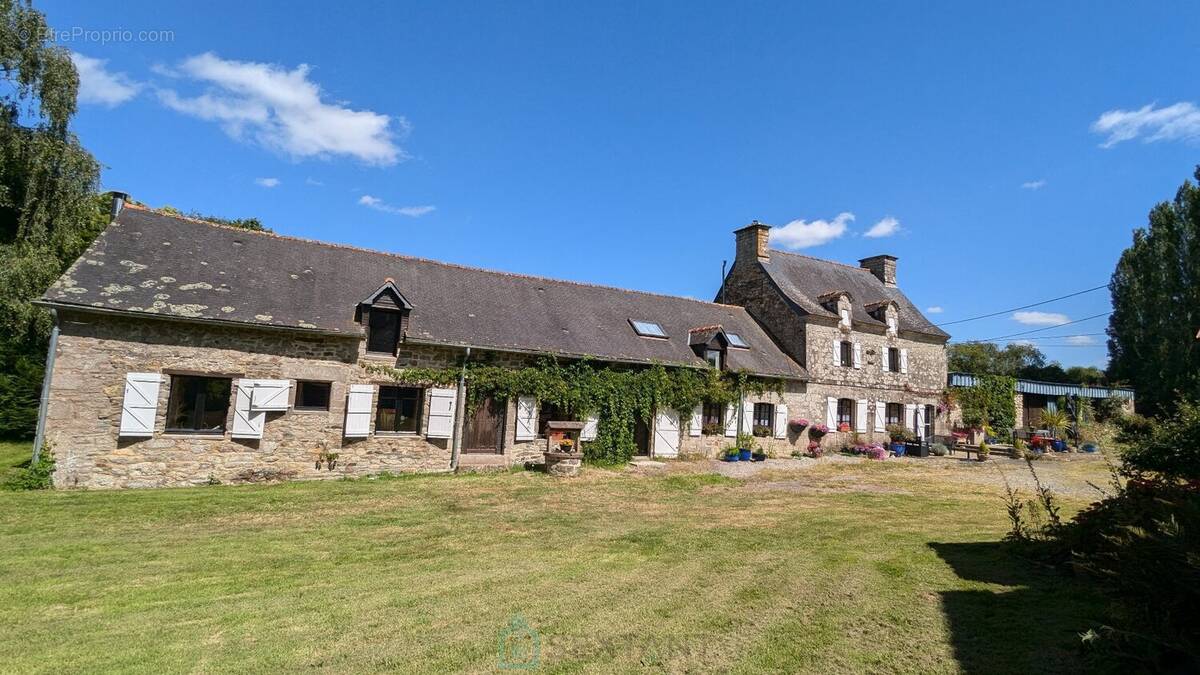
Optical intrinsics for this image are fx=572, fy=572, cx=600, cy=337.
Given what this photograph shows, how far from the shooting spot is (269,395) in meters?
11.8

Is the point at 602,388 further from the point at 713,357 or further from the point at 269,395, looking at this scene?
the point at 269,395

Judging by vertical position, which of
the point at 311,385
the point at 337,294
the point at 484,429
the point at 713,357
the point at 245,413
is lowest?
the point at 484,429

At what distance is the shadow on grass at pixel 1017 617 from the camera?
4047 mm

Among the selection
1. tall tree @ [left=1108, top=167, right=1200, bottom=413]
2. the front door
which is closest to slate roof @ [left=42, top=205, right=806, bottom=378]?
the front door

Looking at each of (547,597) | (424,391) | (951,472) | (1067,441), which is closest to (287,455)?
(424,391)

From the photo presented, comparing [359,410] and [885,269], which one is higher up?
[885,269]

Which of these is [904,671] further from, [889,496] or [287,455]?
[287,455]

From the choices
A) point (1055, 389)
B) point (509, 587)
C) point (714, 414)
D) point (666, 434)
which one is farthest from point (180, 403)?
point (1055, 389)

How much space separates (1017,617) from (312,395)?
12542mm

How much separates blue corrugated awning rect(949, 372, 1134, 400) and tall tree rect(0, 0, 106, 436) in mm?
31513

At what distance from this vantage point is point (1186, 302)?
29.2m

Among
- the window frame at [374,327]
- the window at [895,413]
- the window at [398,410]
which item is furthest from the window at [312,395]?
the window at [895,413]

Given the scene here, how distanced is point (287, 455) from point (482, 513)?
535 cm

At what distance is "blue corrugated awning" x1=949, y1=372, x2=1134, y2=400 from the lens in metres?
24.0
